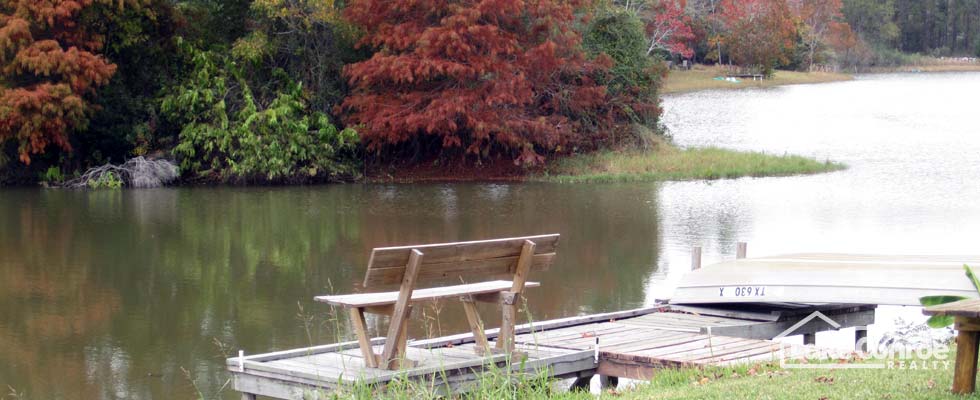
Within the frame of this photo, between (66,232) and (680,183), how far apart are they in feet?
44.6

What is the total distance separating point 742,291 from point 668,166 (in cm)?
1771

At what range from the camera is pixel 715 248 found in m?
16.9

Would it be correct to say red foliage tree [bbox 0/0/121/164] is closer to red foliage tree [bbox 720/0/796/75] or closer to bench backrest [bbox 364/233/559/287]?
bench backrest [bbox 364/233/559/287]

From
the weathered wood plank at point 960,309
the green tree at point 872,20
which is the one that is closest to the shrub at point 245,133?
the weathered wood plank at point 960,309

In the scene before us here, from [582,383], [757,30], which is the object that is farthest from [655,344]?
[757,30]

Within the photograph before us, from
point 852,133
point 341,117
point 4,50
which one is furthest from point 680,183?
point 4,50

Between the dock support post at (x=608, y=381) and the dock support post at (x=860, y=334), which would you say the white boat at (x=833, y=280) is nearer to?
the dock support post at (x=860, y=334)

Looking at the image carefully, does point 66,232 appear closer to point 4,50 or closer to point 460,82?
point 4,50

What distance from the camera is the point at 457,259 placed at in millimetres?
7918

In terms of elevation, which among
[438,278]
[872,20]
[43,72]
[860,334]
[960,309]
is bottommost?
[860,334]

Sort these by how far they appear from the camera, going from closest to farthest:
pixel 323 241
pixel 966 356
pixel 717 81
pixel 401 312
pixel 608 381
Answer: pixel 966 356, pixel 401 312, pixel 608 381, pixel 323 241, pixel 717 81

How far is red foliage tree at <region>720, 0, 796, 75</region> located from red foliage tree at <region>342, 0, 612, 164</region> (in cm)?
2301

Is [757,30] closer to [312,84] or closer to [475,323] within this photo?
[312,84]

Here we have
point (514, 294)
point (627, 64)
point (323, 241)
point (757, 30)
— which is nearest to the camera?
point (514, 294)
